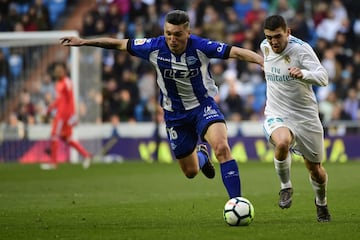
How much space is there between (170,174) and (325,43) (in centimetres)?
902

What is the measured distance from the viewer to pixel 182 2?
29.1 m

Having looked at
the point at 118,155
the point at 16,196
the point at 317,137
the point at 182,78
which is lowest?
the point at 118,155

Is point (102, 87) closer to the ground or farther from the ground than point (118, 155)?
farther from the ground

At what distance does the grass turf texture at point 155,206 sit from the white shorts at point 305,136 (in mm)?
709

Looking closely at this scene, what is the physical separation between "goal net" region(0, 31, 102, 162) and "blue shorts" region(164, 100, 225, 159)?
13405mm

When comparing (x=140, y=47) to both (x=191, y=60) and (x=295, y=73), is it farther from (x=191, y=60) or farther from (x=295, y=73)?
(x=295, y=73)

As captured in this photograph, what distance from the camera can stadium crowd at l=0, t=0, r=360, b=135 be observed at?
24922mm

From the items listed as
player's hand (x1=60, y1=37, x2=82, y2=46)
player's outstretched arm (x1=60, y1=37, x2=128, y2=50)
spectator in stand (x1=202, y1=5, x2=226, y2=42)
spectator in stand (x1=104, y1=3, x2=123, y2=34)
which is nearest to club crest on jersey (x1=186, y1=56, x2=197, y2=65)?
player's outstretched arm (x1=60, y1=37, x2=128, y2=50)

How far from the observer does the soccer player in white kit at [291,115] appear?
9836 millimetres

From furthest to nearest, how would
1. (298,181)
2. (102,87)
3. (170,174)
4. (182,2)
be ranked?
(182,2)
(102,87)
(170,174)
(298,181)

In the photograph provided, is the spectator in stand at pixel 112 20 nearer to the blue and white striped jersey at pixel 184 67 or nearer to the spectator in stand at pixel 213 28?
the spectator in stand at pixel 213 28

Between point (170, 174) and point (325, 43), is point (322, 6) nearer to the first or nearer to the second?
point (325, 43)

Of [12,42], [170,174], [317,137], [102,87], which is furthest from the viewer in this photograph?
[102,87]

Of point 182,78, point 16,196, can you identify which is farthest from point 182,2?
point 182,78
